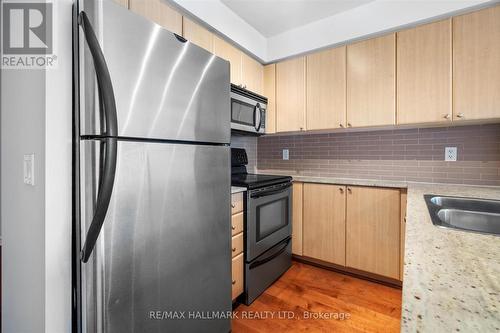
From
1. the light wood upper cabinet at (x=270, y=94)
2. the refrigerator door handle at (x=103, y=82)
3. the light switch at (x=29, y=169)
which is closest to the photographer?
the refrigerator door handle at (x=103, y=82)

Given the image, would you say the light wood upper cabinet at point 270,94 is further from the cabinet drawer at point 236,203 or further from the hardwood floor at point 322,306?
the hardwood floor at point 322,306

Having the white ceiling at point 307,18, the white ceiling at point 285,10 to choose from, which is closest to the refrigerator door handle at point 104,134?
the white ceiling at point 307,18

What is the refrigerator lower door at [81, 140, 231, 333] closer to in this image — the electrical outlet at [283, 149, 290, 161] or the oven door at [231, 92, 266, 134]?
the oven door at [231, 92, 266, 134]

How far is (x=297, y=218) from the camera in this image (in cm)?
257

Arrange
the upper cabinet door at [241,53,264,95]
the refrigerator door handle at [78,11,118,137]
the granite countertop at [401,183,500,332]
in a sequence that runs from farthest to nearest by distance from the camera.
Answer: the upper cabinet door at [241,53,264,95], the refrigerator door handle at [78,11,118,137], the granite countertop at [401,183,500,332]

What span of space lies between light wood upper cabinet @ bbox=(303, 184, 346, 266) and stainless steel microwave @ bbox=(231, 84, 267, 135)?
0.81 meters

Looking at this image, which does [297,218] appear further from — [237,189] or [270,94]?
[270,94]

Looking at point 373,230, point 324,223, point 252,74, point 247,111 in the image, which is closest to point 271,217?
point 324,223

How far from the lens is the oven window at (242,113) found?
217 cm

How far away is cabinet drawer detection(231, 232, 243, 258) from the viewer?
1.75 metres

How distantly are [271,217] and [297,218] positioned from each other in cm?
52

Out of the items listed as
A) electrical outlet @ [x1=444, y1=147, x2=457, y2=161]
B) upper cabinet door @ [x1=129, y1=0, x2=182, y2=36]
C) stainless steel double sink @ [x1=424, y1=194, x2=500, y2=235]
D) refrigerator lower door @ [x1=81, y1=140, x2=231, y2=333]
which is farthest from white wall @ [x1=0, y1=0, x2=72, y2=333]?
electrical outlet @ [x1=444, y1=147, x2=457, y2=161]

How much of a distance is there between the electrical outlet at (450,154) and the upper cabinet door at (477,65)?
16.0 inches

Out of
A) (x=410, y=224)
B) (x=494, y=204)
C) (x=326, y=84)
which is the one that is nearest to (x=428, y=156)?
(x=494, y=204)
